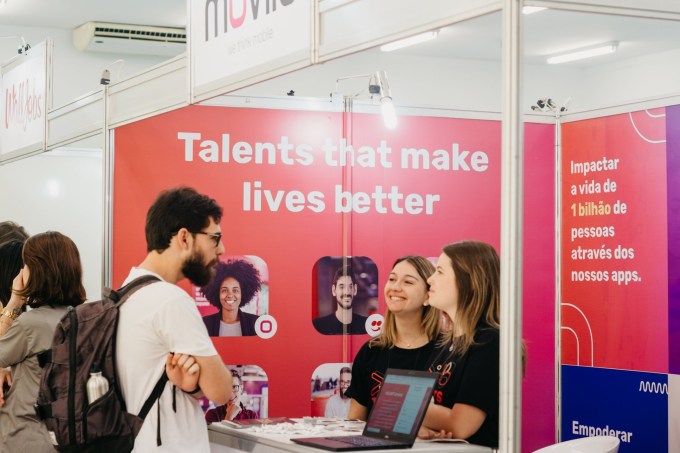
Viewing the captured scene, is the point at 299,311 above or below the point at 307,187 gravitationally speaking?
below

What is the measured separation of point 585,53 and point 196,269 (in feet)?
24.4

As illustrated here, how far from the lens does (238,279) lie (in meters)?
4.76

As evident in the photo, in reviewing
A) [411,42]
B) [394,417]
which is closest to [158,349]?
[394,417]

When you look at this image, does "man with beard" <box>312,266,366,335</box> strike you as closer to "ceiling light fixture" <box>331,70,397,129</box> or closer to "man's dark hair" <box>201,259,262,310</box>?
"man's dark hair" <box>201,259,262,310</box>

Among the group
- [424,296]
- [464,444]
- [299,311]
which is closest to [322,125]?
[299,311]

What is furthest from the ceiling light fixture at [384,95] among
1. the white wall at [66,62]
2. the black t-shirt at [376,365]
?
the white wall at [66,62]

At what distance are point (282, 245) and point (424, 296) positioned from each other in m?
1.19

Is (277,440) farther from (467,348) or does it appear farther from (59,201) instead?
(59,201)

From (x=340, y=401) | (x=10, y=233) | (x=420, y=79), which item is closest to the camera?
(x=340, y=401)

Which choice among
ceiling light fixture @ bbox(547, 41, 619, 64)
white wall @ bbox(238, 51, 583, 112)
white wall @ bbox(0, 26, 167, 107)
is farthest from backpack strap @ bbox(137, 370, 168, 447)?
ceiling light fixture @ bbox(547, 41, 619, 64)

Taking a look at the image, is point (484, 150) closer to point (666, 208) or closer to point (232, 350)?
point (666, 208)

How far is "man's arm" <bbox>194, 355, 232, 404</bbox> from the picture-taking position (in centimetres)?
250

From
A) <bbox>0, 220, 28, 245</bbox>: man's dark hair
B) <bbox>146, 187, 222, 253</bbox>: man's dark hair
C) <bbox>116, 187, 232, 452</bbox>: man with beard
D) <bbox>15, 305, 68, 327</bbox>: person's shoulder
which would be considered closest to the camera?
<bbox>116, 187, 232, 452</bbox>: man with beard

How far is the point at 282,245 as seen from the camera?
15.8 ft
